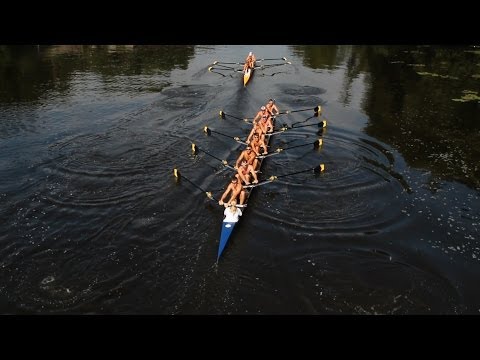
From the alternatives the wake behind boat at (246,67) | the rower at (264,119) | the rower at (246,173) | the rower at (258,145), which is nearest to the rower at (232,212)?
the rower at (246,173)

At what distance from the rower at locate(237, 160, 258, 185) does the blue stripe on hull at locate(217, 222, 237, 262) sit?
2.91 m

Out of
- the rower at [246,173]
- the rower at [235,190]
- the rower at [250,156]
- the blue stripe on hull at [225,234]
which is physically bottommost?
the blue stripe on hull at [225,234]

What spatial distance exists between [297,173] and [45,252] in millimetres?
12404

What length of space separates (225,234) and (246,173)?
4.04m

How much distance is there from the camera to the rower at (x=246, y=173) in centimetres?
1761

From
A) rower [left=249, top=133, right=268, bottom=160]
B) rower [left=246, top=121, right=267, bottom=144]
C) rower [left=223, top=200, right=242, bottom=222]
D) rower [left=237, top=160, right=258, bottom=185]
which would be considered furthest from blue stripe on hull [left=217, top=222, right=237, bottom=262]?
rower [left=246, top=121, right=267, bottom=144]

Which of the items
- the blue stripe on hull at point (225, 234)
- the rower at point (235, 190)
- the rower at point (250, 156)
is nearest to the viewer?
the blue stripe on hull at point (225, 234)

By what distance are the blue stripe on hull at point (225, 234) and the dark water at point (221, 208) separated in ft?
1.24

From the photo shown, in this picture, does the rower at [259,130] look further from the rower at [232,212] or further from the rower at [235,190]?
the rower at [232,212]

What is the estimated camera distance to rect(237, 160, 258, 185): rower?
57.8 ft

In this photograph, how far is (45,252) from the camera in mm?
14547

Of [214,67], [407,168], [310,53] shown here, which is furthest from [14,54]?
[407,168]

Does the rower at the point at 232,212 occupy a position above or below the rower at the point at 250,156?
below
